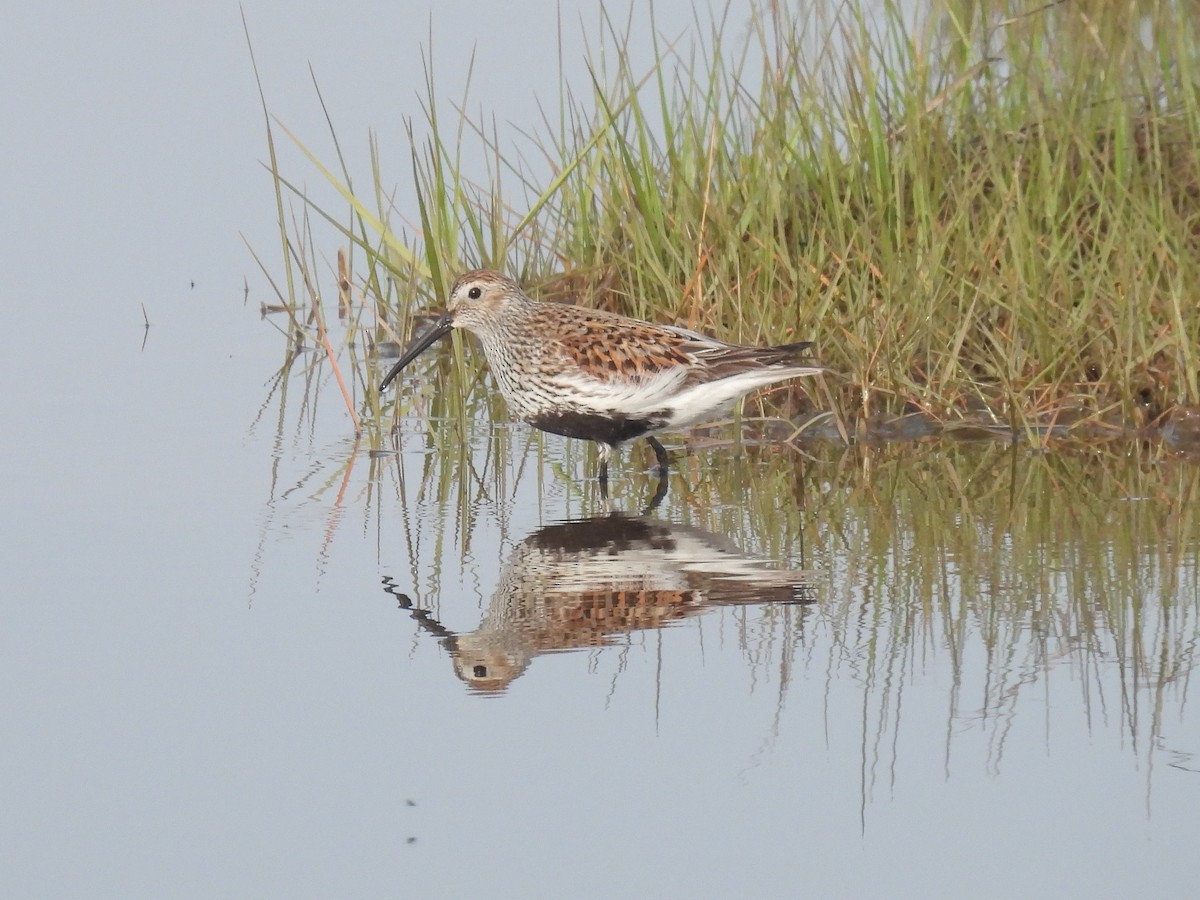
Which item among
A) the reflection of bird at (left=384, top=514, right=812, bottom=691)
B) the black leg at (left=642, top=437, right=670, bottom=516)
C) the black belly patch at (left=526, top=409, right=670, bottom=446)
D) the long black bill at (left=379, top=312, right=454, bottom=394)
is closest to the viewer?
the reflection of bird at (left=384, top=514, right=812, bottom=691)

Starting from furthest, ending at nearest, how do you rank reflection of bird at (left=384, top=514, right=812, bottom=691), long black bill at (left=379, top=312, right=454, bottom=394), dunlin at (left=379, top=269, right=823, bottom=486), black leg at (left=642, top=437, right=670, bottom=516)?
long black bill at (left=379, top=312, right=454, bottom=394) → dunlin at (left=379, top=269, right=823, bottom=486) → black leg at (left=642, top=437, right=670, bottom=516) → reflection of bird at (left=384, top=514, right=812, bottom=691)

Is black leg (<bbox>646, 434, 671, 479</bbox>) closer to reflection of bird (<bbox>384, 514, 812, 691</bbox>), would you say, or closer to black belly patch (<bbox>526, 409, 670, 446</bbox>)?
black belly patch (<bbox>526, 409, 670, 446</bbox>)

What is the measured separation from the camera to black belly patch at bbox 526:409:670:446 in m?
9.02

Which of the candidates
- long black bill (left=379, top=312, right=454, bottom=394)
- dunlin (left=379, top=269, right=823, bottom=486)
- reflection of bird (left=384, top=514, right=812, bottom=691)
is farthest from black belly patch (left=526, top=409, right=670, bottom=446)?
reflection of bird (left=384, top=514, right=812, bottom=691)

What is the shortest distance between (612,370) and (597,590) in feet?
7.50

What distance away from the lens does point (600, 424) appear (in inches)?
359

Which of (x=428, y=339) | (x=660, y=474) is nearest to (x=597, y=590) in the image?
(x=660, y=474)

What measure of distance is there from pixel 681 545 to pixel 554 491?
1.37m

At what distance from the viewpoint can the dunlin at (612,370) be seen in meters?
8.90

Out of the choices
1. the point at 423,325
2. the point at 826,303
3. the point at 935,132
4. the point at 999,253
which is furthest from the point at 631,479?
the point at 423,325

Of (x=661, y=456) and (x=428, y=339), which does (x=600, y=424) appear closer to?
(x=661, y=456)

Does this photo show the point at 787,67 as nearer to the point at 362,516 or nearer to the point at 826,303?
the point at 826,303

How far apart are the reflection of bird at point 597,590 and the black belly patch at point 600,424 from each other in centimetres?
113

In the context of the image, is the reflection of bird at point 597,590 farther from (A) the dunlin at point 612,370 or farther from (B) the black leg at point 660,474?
(A) the dunlin at point 612,370
